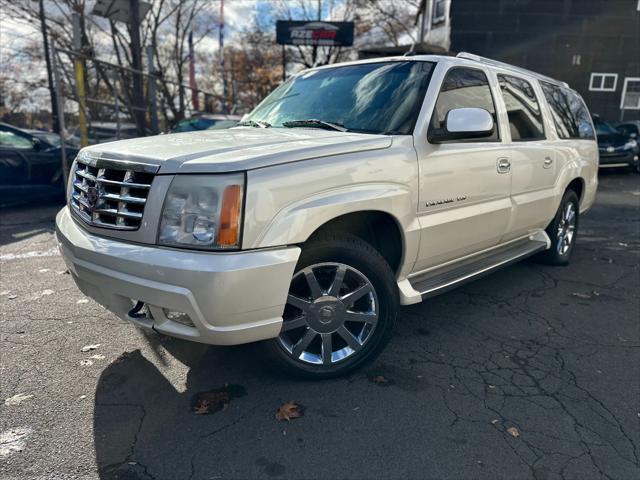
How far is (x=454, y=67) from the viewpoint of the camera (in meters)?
3.45

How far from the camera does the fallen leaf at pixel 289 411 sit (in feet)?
8.20

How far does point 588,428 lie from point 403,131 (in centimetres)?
197

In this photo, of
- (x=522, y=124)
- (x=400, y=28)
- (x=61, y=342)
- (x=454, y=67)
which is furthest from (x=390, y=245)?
(x=400, y=28)

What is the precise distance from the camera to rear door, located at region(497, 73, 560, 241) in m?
3.95

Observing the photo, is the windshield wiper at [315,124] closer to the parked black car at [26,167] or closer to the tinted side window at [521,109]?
the tinted side window at [521,109]

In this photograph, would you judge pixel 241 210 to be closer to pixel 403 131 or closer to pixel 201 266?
pixel 201 266

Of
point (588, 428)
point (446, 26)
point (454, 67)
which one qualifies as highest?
point (446, 26)

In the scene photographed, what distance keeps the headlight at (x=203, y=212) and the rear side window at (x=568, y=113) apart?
3893 mm

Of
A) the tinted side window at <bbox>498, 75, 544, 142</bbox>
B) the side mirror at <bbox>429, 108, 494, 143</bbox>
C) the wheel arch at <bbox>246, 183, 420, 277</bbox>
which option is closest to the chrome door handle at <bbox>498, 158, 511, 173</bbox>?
the tinted side window at <bbox>498, 75, 544, 142</bbox>

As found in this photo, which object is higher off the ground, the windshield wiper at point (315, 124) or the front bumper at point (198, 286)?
the windshield wiper at point (315, 124)

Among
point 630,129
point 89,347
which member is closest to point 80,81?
point 89,347

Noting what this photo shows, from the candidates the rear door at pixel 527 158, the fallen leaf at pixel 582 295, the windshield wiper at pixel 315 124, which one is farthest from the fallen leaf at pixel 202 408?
the fallen leaf at pixel 582 295

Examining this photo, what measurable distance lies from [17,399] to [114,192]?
4.24 ft

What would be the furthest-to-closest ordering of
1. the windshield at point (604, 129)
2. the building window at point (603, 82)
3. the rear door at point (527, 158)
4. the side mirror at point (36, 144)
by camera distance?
the building window at point (603, 82) → the windshield at point (604, 129) → the side mirror at point (36, 144) → the rear door at point (527, 158)
